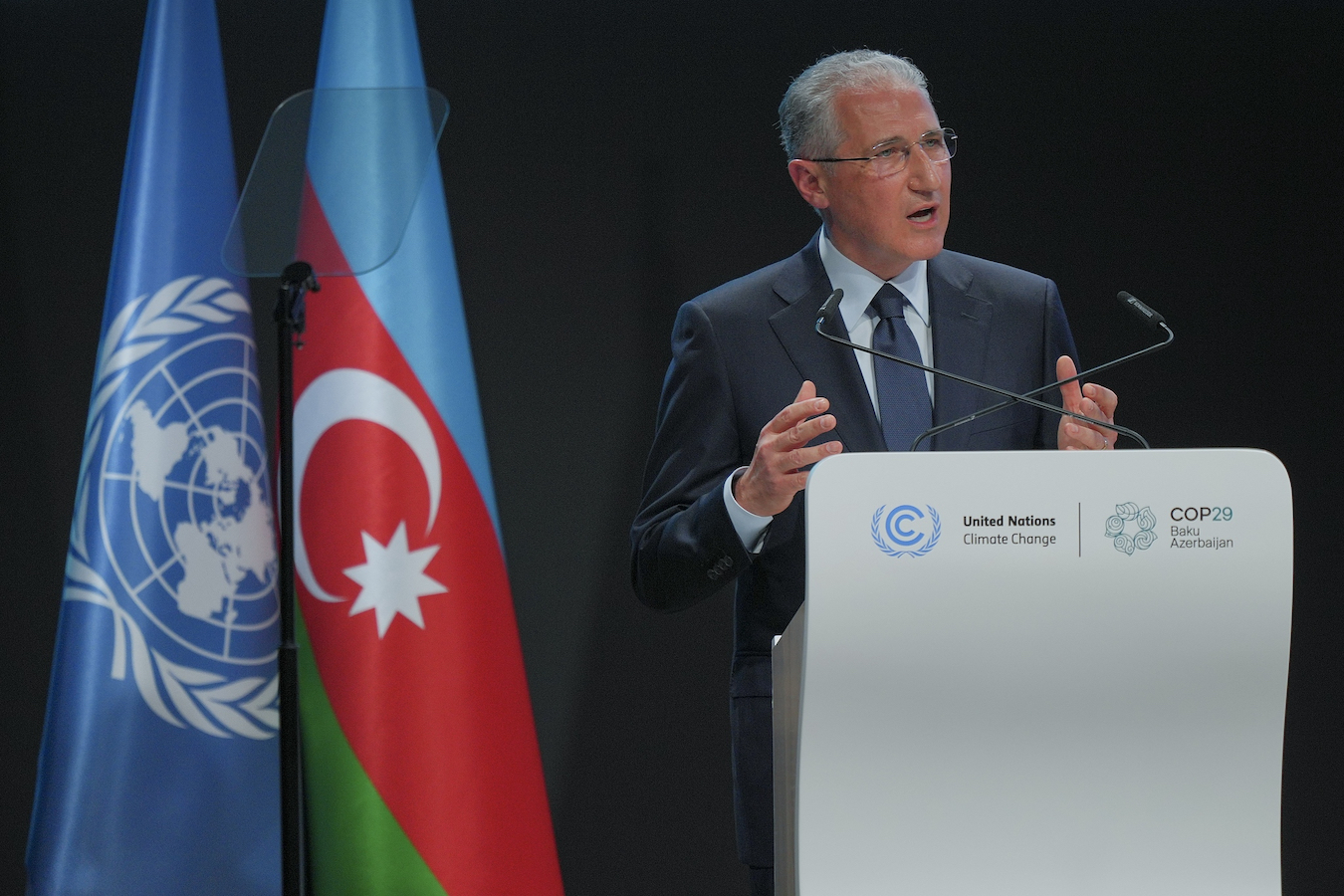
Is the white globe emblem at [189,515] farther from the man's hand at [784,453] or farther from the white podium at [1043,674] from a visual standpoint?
the white podium at [1043,674]

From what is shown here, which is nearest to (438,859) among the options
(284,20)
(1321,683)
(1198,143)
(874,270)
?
(874,270)

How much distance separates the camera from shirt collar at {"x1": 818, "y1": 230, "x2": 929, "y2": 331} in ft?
6.46

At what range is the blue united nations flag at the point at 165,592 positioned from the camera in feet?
7.80

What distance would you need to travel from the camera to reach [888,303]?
193 centimetres

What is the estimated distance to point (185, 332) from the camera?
8.18 feet

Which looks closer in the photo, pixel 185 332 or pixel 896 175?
pixel 896 175

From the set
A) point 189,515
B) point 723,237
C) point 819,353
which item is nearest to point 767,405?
point 819,353

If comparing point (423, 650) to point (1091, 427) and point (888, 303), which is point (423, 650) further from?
point (1091, 427)

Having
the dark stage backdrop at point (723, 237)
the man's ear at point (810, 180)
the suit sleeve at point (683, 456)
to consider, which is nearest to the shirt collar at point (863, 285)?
the man's ear at point (810, 180)

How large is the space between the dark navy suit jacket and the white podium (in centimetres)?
54

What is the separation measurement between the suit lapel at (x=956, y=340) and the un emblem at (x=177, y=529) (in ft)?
4.47

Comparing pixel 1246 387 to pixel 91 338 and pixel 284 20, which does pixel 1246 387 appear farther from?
pixel 91 338

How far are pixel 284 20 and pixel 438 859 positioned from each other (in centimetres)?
201

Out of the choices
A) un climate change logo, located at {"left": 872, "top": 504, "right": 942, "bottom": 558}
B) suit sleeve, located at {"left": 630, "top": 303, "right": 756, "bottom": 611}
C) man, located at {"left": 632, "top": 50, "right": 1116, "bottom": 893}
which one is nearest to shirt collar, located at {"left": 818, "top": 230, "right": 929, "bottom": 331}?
man, located at {"left": 632, "top": 50, "right": 1116, "bottom": 893}
